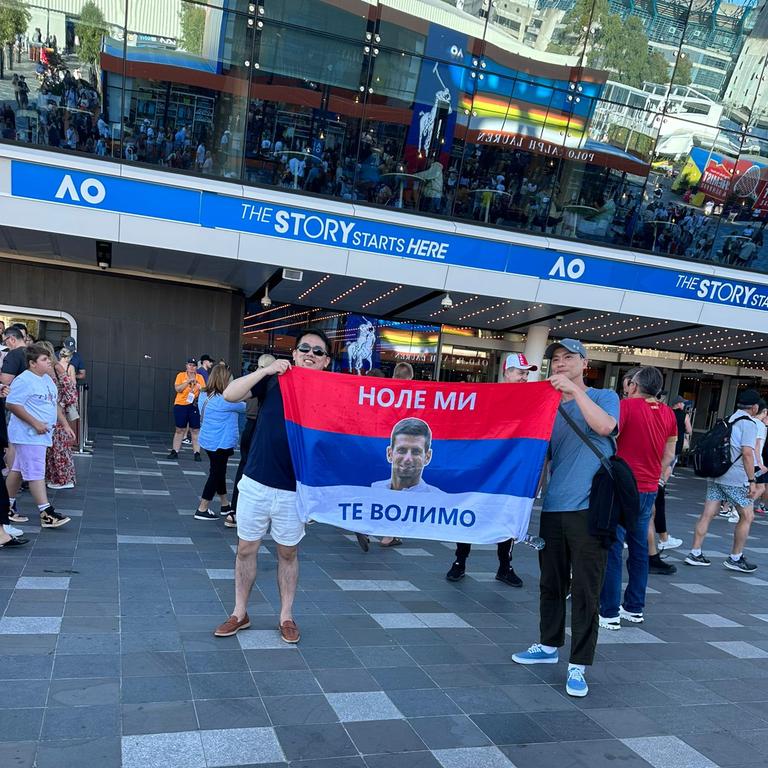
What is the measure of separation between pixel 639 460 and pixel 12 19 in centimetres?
1363

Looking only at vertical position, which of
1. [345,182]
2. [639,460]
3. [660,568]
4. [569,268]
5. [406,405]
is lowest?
[660,568]

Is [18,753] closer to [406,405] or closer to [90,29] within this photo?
[406,405]

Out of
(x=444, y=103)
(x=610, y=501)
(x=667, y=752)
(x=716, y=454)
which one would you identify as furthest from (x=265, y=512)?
(x=444, y=103)

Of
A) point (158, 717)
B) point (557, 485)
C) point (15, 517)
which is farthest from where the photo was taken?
point (15, 517)

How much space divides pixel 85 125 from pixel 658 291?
13501 millimetres

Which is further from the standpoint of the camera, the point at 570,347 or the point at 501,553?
the point at 501,553

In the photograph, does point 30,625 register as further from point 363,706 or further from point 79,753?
point 363,706

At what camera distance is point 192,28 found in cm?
1280

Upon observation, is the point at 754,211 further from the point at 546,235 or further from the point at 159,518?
the point at 159,518

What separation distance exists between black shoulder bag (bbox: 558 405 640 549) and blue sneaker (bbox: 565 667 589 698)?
31.7 inches

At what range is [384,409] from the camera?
442 cm

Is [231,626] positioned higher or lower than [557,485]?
lower

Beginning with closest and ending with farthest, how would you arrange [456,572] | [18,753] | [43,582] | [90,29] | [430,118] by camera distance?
[18,753], [43,582], [456,572], [90,29], [430,118]

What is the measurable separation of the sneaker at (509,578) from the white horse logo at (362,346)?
13.5m
